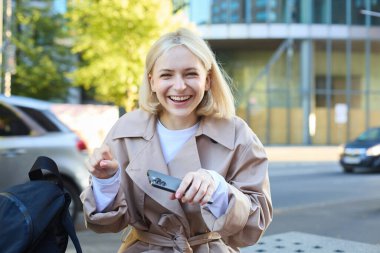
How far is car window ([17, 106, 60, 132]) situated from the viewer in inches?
271

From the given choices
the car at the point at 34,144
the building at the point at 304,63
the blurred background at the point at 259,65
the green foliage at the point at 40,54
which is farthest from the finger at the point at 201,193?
the building at the point at 304,63

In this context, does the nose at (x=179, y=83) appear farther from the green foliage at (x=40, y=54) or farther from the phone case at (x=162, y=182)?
the green foliage at (x=40, y=54)

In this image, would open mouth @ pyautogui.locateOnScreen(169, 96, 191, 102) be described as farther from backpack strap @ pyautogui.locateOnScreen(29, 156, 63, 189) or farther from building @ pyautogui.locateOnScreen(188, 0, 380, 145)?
building @ pyautogui.locateOnScreen(188, 0, 380, 145)

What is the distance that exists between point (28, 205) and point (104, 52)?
19.9 m

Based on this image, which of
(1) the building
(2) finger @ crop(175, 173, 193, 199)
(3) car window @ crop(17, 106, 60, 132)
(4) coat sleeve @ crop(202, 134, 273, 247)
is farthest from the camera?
(1) the building

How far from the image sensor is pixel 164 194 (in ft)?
7.09

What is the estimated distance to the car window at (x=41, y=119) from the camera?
6.89 metres

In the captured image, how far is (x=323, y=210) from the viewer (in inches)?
311

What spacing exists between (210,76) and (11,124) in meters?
5.00

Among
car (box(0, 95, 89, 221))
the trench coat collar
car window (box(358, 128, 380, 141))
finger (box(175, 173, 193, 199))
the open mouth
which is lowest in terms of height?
car window (box(358, 128, 380, 141))

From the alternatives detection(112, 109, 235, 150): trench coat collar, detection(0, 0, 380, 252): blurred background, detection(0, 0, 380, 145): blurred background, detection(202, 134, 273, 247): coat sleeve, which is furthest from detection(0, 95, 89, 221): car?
detection(0, 0, 380, 145): blurred background

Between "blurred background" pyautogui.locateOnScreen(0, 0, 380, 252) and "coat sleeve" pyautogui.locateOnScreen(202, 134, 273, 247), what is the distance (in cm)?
965

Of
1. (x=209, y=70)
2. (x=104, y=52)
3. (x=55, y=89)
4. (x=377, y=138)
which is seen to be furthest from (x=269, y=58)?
(x=209, y=70)

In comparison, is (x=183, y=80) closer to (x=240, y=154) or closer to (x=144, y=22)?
(x=240, y=154)
